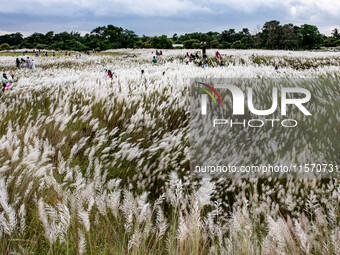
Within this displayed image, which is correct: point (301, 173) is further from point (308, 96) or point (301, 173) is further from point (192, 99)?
point (308, 96)

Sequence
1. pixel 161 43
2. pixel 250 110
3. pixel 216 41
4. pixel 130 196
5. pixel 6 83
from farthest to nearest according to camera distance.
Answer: pixel 216 41
pixel 161 43
pixel 6 83
pixel 250 110
pixel 130 196

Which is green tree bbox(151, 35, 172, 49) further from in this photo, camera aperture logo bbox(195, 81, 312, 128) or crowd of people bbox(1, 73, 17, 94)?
camera aperture logo bbox(195, 81, 312, 128)

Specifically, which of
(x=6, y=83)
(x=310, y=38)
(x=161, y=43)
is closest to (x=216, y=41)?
(x=161, y=43)

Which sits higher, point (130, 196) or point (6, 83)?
point (6, 83)

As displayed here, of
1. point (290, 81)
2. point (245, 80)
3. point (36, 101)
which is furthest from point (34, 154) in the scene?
point (290, 81)

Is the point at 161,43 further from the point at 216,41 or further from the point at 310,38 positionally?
the point at 310,38

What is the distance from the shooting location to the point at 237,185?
3.13 m

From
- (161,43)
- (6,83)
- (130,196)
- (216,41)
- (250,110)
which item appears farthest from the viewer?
(216,41)

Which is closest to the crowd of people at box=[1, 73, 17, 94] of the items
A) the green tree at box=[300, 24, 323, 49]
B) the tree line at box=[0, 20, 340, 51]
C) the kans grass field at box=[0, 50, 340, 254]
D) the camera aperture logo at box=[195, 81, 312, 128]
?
the kans grass field at box=[0, 50, 340, 254]

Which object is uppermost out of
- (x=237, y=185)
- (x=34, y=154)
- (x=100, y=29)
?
(x=100, y=29)

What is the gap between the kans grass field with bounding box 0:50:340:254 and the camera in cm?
167

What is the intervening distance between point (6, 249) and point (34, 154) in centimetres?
65

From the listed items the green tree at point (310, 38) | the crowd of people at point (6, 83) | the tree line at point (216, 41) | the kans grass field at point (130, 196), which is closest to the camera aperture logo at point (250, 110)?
the kans grass field at point (130, 196)

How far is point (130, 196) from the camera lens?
179cm
